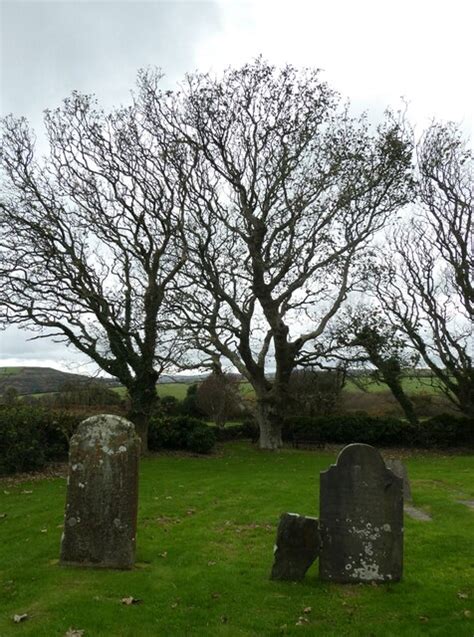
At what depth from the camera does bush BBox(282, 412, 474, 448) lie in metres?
31.4

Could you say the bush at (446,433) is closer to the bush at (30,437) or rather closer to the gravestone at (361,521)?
the bush at (30,437)

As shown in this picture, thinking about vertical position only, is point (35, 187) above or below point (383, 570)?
above

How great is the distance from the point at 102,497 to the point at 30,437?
12694 millimetres

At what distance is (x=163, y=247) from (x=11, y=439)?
11224mm

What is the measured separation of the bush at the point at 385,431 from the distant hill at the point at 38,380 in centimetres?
1208

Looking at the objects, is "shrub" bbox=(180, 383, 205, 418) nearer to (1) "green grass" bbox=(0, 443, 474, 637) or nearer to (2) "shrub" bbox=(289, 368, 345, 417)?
(2) "shrub" bbox=(289, 368, 345, 417)

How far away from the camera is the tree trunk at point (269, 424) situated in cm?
2755

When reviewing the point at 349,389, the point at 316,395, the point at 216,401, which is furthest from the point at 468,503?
the point at 349,389

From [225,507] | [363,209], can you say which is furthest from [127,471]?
[363,209]

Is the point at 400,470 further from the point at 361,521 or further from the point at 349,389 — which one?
the point at 349,389

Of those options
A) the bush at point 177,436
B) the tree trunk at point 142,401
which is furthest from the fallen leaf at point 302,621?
the bush at point 177,436

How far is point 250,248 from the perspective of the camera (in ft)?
84.1

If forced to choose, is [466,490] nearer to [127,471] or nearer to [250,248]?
[127,471]

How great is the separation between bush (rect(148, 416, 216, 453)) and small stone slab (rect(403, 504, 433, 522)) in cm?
1463
